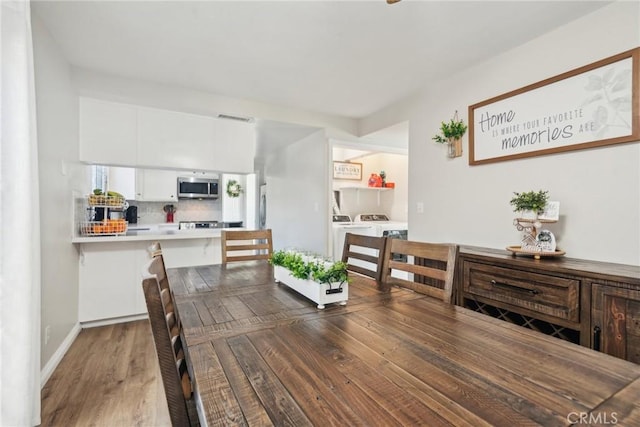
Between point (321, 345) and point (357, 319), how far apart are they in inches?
9.5

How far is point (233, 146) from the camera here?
11.5 feet

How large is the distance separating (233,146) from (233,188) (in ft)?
9.88

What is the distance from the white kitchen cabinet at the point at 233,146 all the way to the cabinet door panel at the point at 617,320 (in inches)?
126

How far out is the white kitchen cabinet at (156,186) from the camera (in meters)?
4.65

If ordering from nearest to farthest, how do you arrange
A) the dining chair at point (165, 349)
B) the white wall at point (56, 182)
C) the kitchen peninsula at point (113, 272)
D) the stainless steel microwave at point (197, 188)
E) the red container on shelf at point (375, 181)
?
the dining chair at point (165, 349), the white wall at point (56, 182), the kitchen peninsula at point (113, 272), the stainless steel microwave at point (197, 188), the red container on shelf at point (375, 181)

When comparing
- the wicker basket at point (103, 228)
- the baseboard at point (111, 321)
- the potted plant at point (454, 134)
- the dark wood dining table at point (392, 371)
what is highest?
the potted plant at point (454, 134)

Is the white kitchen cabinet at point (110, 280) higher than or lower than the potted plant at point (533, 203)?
lower

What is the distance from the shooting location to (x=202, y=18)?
1.97 meters

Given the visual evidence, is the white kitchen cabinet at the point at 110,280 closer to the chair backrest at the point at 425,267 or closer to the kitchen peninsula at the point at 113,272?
the kitchen peninsula at the point at 113,272

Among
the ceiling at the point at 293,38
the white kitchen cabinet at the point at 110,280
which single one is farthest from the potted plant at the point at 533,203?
the white kitchen cabinet at the point at 110,280

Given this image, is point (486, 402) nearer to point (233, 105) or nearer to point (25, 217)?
point (25, 217)

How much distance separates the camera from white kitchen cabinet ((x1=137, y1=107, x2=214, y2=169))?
9.96ft

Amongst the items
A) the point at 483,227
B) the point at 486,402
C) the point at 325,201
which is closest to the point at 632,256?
the point at 483,227
